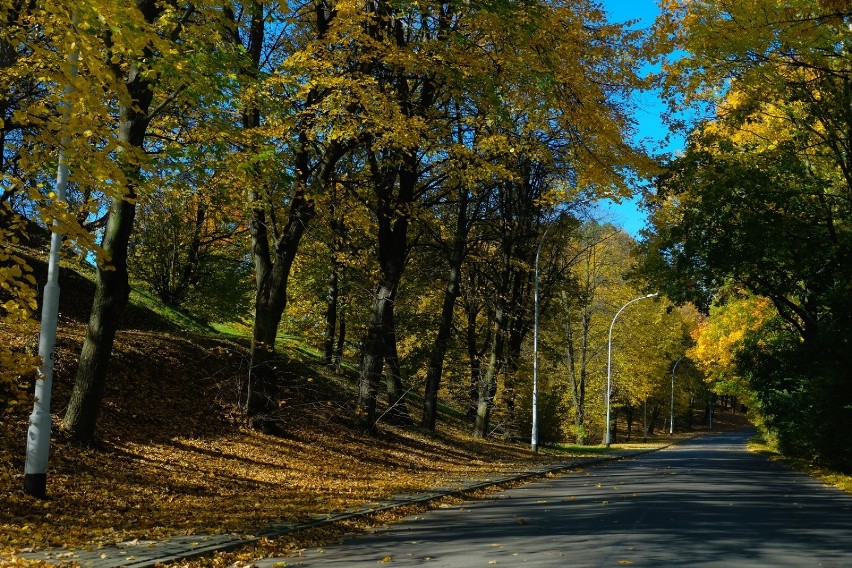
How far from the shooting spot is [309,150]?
16375 mm

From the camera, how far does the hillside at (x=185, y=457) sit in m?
9.12

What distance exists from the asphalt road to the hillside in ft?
5.85

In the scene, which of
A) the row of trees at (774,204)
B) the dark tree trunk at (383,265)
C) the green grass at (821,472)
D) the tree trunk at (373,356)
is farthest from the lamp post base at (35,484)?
the green grass at (821,472)

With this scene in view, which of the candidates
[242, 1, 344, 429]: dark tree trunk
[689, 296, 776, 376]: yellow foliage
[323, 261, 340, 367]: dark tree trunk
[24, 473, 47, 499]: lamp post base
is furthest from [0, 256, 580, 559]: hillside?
[689, 296, 776, 376]: yellow foliage

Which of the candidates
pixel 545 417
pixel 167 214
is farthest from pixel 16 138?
pixel 545 417

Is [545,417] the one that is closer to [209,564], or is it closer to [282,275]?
[282,275]

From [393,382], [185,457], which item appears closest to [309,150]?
[185,457]

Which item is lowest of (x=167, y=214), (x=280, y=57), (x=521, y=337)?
(x=521, y=337)

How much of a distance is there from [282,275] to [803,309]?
1773 centimetres

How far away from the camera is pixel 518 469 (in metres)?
21.7

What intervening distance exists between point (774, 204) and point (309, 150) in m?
13.8

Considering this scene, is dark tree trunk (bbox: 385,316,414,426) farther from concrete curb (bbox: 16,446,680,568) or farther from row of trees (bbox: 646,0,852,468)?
concrete curb (bbox: 16,446,680,568)

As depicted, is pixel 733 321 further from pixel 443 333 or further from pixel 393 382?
pixel 393 382

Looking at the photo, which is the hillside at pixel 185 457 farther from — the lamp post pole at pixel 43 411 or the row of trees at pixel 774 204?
the row of trees at pixel 774 204
